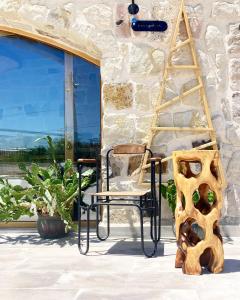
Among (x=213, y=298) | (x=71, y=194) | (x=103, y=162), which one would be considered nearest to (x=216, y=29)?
(x=103, y=162)

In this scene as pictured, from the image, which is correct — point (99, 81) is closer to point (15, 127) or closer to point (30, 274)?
point (15, 127)

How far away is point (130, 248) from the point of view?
3.86 meters

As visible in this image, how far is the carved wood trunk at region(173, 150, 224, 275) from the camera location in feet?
9.89

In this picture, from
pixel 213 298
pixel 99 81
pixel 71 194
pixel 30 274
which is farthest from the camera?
pixel 99 81

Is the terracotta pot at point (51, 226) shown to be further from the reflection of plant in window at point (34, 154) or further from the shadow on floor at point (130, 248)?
the reflection of plant in window at point (34, 154)

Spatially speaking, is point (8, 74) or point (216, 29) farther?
point (8, 74)

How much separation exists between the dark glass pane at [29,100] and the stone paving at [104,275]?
1085mm

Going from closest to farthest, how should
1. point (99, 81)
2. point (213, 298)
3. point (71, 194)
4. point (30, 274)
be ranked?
point (213, 298) → point (30, 274) → point (71, 194) → point (99, 81)

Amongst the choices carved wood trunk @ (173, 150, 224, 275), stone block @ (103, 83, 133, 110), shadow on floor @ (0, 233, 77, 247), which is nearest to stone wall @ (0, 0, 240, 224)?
stone block @ (103, 83, 133, 110)

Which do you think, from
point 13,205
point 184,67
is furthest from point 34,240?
point 184,67

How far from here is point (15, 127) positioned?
15.8 feet

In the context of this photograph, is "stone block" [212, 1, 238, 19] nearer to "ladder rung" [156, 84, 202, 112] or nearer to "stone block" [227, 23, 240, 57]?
"stone block" [227, 23, 240, 57]

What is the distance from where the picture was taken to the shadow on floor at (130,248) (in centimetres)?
370

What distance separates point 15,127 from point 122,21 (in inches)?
57.9
